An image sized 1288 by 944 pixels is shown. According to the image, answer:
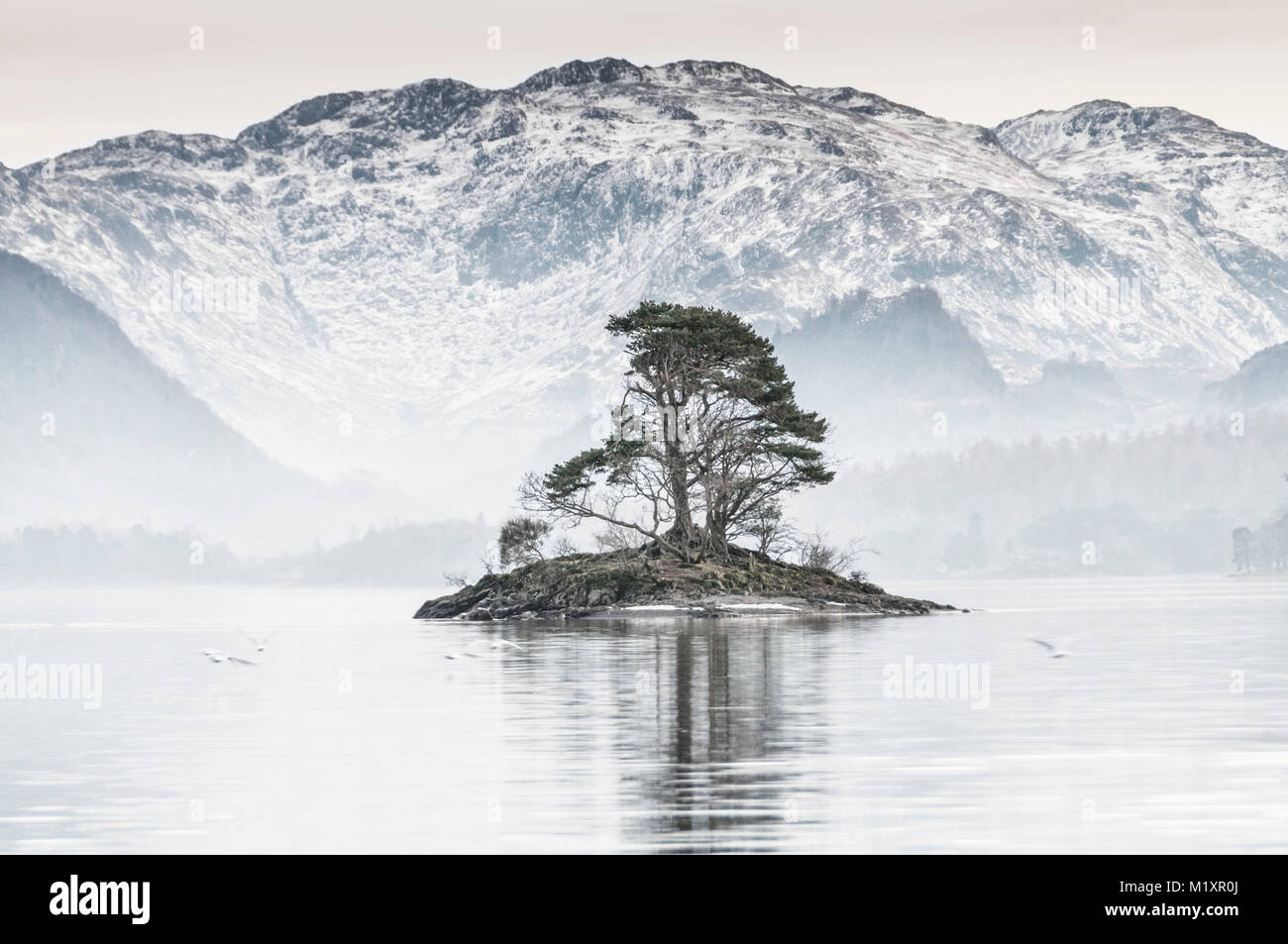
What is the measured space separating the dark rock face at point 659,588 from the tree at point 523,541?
1.16 meters

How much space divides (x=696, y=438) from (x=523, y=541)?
13.3m

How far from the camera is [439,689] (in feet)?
172

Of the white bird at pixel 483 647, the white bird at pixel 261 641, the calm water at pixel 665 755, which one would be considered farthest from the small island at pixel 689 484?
the calm water at pixel 665 755

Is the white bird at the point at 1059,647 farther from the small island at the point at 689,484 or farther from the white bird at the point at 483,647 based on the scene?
the small island at the point at 689,484

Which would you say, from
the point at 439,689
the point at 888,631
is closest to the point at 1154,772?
the point at 439,689

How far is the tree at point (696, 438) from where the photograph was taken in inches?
4483

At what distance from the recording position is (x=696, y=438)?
115312 millimetres

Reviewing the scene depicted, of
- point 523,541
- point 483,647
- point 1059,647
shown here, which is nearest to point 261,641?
point 483,647

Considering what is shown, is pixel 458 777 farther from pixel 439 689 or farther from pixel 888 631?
pixel 888 631

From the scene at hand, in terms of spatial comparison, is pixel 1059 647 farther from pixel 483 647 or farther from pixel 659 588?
pixel 659 588

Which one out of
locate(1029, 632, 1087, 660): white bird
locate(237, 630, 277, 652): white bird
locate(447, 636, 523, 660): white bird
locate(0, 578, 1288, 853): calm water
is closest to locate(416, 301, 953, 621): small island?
locate(237, 630, 277, 652): white bird

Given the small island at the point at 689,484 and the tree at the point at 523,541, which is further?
the tree at the point at 523,541

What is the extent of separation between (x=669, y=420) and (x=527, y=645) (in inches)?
1494

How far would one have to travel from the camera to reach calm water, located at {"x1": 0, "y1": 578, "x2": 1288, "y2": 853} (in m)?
25.9
